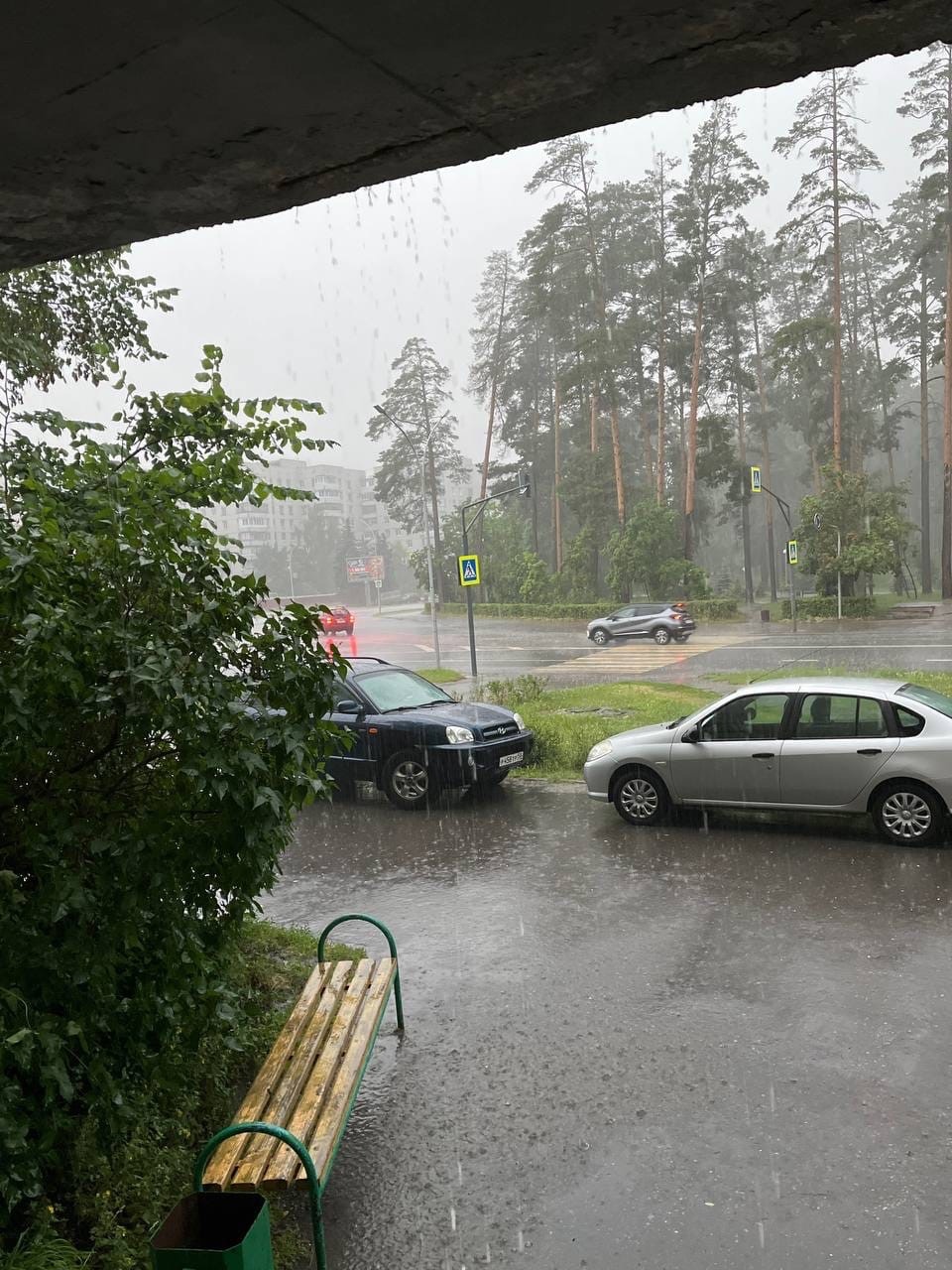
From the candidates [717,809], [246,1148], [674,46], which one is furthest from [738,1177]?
[717,809]

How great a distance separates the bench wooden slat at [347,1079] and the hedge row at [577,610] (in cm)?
3482

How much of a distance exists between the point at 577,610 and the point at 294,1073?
43144 millimetres

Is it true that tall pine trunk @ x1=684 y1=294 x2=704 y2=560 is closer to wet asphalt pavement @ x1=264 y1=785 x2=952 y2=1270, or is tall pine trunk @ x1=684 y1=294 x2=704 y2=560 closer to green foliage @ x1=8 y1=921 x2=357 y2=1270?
wet asphalt pavement @ x1=264 y1=785 x2=952 y2=1270

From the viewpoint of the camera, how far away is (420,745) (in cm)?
1170

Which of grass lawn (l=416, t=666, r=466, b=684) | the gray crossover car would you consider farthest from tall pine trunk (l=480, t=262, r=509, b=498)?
the gray crossover car

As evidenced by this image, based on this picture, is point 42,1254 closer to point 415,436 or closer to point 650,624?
point 650,624

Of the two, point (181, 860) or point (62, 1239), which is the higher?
point (181, 860)

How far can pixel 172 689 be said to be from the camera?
3838mm

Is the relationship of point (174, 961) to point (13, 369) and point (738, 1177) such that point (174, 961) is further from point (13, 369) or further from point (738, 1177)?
point (13, 369)

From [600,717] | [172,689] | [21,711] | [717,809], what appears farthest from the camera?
[600,717]

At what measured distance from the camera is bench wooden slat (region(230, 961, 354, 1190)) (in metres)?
3.99

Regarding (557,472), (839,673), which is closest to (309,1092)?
(839,673)

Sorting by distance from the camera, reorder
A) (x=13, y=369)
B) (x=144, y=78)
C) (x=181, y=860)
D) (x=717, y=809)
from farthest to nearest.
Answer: (x=717, y=809), (x=13, y=369), (x=181, y=860), (x=144, y=78)

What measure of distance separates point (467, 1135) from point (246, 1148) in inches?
46.5
